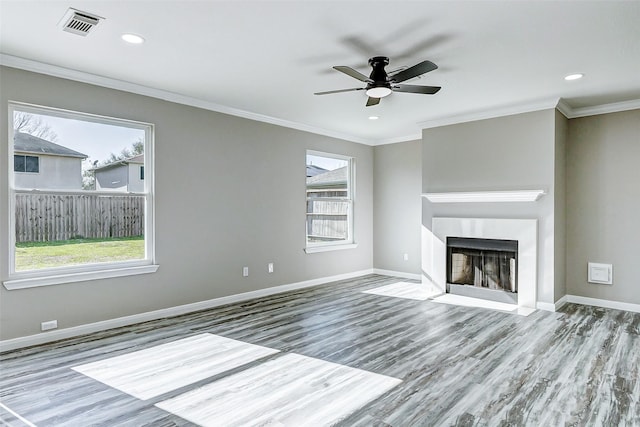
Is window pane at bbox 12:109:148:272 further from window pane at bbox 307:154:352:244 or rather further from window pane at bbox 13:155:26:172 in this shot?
window pane at bbox 307:154:352:244

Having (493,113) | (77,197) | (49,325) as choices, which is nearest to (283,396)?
(49,325)

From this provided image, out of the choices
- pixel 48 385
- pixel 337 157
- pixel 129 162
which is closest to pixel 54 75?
pixel 129 162

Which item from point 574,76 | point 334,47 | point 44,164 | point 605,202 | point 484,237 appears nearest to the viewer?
point 334,47

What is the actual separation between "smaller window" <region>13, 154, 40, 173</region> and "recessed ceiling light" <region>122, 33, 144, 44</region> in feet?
5.17

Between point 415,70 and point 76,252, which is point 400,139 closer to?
point 415,70

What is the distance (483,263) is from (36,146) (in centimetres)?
555

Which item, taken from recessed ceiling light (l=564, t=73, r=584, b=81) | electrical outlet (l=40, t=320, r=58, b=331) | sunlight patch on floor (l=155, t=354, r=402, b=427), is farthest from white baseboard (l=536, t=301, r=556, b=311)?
electrical outlet (l=40, t=320, r=58, b=331)

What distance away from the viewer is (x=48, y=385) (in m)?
2.72

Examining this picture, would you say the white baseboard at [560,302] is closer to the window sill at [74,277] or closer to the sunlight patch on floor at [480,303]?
the sunlight patch on floor at [480,303]

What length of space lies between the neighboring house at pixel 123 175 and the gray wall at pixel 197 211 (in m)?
0.21

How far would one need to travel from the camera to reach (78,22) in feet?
8.95

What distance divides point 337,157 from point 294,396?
486cm

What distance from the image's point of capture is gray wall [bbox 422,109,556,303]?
15.6 ft

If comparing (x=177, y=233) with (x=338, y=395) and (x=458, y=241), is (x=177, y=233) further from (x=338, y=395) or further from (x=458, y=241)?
(x=458, y=241)
